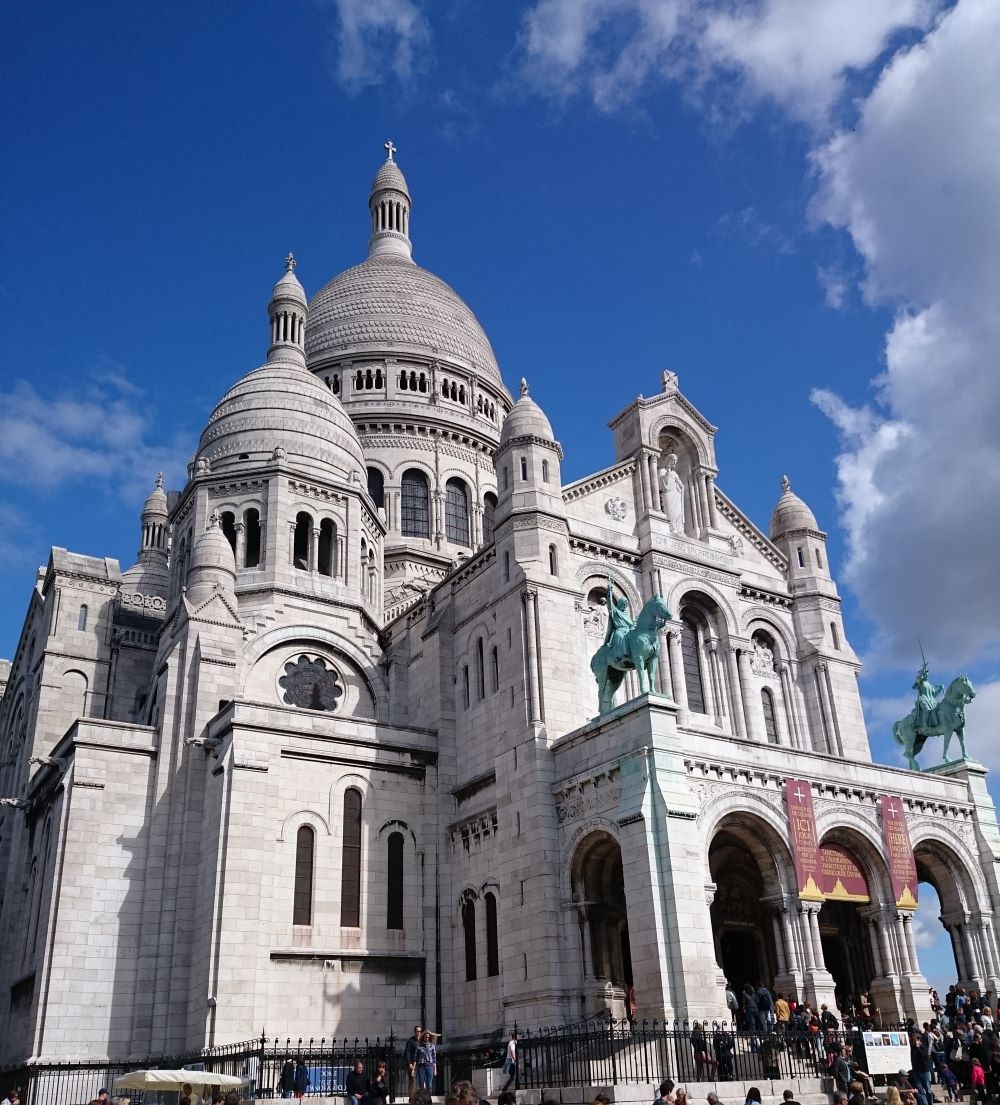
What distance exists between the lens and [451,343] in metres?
64.1

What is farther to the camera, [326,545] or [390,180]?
[390,180]

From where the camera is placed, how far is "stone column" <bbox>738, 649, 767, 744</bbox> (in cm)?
3906

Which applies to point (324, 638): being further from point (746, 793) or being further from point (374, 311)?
point (374, 311)

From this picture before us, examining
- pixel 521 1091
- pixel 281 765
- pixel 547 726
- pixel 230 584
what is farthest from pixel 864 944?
pixel 230 584

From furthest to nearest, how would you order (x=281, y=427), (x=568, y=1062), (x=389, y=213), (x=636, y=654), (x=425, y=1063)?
(x=389, y=213) → (x=281, y=427) → (x=636, y=654) → (x=425, y=1063) → (x=568, y=1062)

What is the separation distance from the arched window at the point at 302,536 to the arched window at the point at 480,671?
930 cm

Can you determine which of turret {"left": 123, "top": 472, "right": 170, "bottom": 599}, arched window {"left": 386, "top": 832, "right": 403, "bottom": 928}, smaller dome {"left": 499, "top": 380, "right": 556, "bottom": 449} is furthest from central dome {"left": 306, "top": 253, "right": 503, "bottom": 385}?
arched window {"left": 386, "top": 832, "right": 403, "bottom": 928}

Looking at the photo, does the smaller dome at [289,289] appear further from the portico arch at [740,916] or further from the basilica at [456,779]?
the portico arch at [740,916]

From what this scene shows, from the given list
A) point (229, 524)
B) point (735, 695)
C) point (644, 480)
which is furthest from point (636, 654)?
point (229, 524)

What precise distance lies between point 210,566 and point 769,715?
20.4 meters

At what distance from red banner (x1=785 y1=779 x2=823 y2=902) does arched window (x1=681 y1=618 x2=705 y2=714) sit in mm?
6695

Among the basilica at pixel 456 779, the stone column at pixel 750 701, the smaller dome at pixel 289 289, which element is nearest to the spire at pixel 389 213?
the smaller dome at pixel 289 289

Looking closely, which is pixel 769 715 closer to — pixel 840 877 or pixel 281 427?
A: pixel 840 877

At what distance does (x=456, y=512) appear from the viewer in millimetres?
59000
